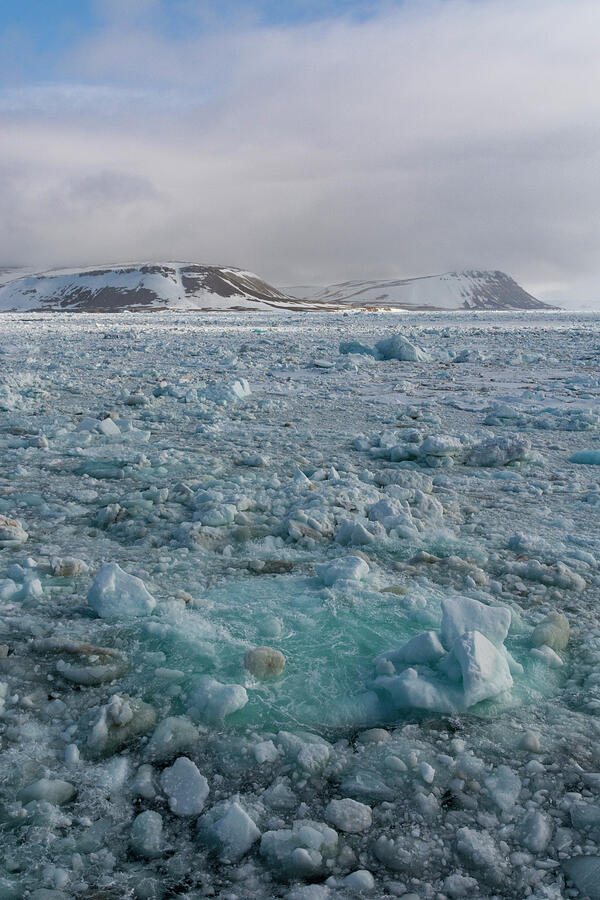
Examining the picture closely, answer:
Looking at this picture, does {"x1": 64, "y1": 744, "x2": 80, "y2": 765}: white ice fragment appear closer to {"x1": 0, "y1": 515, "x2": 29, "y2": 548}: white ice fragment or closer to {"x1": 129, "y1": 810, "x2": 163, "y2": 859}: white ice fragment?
{"x1": 129, "y1": 810, "x2": 163, "y2": 859}: white ice fragment

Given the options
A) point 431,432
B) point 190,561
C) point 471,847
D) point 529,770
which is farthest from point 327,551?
point 431,432

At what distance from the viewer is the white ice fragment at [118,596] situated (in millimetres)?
2594

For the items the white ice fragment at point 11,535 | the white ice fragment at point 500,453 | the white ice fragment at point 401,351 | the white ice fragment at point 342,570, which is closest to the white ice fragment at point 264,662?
the white ice fragment at point 342,570

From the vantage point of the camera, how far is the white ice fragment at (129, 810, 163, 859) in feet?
4.96

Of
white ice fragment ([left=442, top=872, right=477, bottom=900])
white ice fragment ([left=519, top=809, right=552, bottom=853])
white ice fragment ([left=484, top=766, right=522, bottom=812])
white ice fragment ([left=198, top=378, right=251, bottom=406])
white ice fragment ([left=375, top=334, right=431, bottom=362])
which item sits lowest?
white ice fragment ([left=442, top=872, right=477, bottom=900])

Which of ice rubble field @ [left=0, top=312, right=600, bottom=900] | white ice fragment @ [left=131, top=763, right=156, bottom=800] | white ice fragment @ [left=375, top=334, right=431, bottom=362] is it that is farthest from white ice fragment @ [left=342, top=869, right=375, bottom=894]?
white ice fragment @ [left=375, top=334, right=431, bottom=362]

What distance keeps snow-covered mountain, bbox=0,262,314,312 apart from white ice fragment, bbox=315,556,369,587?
156496 millimetres

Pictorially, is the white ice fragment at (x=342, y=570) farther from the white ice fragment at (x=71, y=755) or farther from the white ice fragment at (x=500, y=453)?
the white ice fragment at (x=500, y=453)

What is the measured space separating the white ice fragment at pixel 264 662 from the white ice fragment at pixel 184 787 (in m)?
0.47

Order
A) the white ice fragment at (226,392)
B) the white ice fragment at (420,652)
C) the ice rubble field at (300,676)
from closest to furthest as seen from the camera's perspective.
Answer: the ice rubble field at (300,676) < the white ice fragment at (420,652) < the white ice fragment at (226,392)

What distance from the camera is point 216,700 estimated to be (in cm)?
202

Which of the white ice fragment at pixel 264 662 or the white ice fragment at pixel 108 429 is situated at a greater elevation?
the white ice fragment at pixel 108 429

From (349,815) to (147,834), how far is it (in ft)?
1.70

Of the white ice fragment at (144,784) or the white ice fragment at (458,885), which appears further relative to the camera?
the white ice fragment at (144,784)
